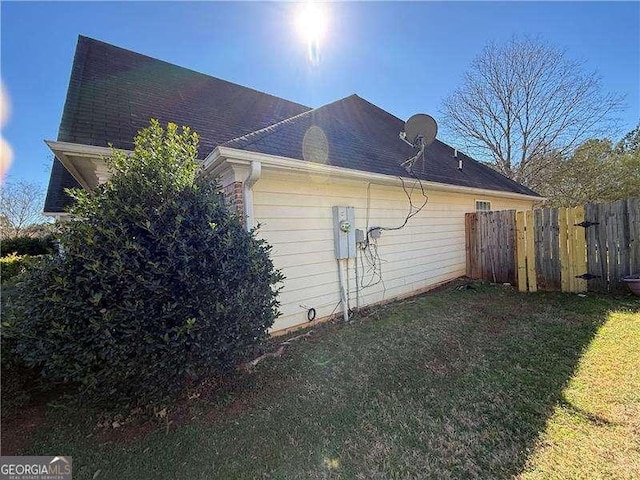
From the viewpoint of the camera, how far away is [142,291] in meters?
2.54

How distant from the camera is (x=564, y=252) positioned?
6.61 meters

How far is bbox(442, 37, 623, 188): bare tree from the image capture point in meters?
16.6

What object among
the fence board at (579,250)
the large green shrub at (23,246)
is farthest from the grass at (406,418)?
the large green shrub at (23,246)

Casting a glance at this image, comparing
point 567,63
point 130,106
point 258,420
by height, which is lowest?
point 258,420

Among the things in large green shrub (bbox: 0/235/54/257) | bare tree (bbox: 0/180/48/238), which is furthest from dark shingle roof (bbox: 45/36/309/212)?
bare tree (bbox: 0/180/48/238)

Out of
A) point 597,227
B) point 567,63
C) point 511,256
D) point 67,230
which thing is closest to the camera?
point 67,230

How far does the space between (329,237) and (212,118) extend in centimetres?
490

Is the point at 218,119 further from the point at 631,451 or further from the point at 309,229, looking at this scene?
the point at 631,451

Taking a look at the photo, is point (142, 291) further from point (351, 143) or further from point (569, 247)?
point (569, 247)

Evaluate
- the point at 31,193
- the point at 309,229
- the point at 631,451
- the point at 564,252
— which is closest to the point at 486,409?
the point at 631,451

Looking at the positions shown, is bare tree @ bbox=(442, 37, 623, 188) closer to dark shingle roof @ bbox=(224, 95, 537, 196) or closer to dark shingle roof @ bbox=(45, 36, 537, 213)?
dark shingle roof @ bbox=(224, 95, 537, 196)

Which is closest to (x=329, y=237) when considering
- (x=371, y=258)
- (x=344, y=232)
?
(x=344, y=232)

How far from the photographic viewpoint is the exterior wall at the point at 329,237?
15.7 ft

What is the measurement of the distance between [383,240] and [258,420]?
447 centimetres
